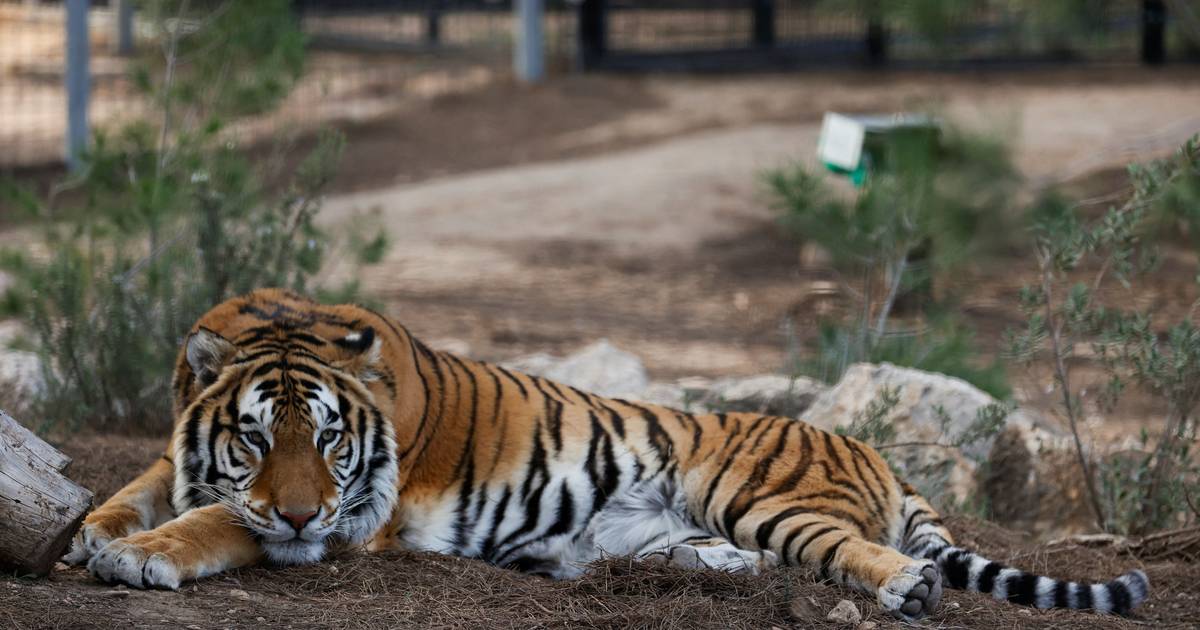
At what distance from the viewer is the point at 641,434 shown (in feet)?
15.4

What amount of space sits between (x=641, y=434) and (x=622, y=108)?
39.5 feet

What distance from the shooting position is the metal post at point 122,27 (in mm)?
18188

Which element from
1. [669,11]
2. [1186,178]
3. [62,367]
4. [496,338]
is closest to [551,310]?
[496,338]

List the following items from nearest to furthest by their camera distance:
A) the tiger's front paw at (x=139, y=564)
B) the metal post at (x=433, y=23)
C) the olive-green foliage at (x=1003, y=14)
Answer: the tiger's front paw at (x=139, y=564) < the olive-green foliage at (x=1003, y=14) < the metal post at (x=433, y=23)

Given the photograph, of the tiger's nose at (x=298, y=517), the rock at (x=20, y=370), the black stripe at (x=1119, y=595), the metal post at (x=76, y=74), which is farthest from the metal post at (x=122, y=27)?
the black stripe at (x=1119, y=595)

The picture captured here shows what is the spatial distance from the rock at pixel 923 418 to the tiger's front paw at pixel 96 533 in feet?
9.63

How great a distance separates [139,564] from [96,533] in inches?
13.1

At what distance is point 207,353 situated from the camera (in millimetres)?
4078

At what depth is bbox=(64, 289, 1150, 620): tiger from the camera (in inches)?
156

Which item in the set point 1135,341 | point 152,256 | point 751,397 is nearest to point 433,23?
point 152,256

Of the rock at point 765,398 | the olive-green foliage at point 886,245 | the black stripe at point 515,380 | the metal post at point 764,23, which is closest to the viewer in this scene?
the black stripe at point 515,380

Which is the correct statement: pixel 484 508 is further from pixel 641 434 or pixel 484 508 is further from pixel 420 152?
pixel 420 152

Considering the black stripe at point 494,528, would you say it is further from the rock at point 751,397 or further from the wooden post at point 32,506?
the rock at point 751,397

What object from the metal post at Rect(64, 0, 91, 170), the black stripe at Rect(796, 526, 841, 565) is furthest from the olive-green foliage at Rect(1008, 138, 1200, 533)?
the metal post at Rect(64, 0, 91, 170)
